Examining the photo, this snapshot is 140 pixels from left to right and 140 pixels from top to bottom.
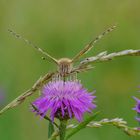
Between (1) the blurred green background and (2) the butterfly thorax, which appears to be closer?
(2) the butterfly thorax

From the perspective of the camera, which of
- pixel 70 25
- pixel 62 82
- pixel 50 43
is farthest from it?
pixel 70 25

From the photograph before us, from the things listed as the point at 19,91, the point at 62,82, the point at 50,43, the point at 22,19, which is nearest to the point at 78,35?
the point at 50,43

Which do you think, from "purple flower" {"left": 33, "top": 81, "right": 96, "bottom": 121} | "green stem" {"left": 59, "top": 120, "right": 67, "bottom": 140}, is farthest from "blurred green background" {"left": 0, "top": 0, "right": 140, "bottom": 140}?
"green stem" {"left": 59, "top": 120, "right": 67, "bottom": 140}

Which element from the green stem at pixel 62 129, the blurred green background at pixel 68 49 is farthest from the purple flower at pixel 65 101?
the blurred green background at pixel 68 49

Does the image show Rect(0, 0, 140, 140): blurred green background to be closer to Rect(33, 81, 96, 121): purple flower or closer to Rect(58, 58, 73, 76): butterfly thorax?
Rect(33, 81, 96, 121): purple flower

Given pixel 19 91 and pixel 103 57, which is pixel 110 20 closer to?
pixel 19 91
